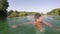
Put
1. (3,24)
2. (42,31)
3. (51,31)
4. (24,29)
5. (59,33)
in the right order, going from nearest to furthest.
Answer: (42,31) → (59,33) → (51,31) → (24,29) → (3,24)

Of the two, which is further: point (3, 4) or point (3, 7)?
point (3, 4)

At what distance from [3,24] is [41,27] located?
434 cm

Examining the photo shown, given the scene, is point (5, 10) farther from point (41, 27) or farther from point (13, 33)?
point (41, 27)

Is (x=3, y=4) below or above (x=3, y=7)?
above

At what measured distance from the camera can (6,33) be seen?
465 cm

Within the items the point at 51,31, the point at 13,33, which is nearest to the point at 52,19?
the point at 51,31

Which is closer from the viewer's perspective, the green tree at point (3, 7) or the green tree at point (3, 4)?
the green tree at point (3, 7)

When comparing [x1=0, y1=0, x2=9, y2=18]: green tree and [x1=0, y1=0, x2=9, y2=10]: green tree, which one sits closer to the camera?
[x1=0, y1=0, x2=9, y2=18]: green tree

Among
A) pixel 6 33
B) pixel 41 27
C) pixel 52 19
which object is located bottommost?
pixel 6 33

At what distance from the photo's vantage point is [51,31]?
14.5 ft

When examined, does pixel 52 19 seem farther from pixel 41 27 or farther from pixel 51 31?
pixel 41 27

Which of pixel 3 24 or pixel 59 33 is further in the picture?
pixel 3 24

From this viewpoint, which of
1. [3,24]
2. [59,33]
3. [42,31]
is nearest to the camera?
[42,31]

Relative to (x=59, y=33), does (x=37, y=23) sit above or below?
above
